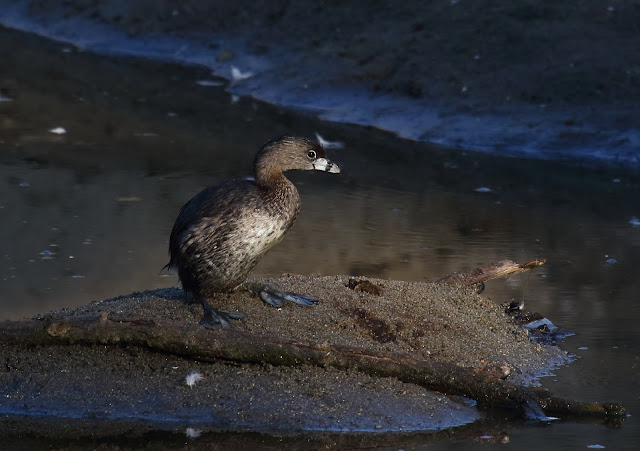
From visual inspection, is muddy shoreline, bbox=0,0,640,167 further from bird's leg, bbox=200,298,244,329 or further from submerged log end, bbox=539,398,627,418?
bird's leg, bbox=200,298,244,329

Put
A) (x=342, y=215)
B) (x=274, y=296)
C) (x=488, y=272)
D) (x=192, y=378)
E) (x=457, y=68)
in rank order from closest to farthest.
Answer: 1. (x=192, y=378)
2. (x=274, y=296)
3. (x=488, y=272)
4. (x=342, y=215)
5. (x=457, y=68)

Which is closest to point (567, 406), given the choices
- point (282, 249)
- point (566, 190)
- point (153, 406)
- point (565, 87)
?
point (153, 406)

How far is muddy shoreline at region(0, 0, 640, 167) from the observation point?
10172mm

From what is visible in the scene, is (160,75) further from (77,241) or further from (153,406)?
(153,406)

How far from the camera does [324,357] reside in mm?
4508

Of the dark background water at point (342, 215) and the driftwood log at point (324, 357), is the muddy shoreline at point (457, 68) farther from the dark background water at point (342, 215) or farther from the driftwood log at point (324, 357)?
the driftwood log at point (324, 357)

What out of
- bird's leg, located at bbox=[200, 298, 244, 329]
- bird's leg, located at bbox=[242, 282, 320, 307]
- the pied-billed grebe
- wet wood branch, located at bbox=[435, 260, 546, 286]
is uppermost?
the pied-billed grebe

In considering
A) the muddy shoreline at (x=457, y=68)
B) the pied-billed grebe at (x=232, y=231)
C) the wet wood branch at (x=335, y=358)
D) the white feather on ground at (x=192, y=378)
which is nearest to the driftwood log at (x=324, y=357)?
the wet wood branch at (x=335, y=358)

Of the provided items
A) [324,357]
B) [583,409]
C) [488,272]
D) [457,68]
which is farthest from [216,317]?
[457,68]

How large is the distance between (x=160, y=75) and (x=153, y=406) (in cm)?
1032

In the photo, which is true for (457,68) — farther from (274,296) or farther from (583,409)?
(583,409)

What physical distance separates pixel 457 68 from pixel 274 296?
686 cm

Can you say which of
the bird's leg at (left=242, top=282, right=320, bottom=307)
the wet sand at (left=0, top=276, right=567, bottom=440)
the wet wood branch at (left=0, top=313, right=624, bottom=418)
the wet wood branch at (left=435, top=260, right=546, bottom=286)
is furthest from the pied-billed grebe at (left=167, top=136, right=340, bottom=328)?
the wet wood branch at (left=435, top=260, right=546, bottom=286)

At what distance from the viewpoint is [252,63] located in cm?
1348
